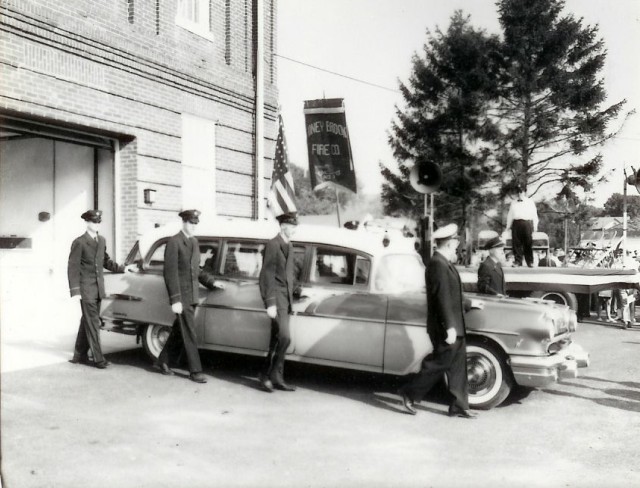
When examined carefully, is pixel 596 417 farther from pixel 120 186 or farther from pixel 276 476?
pixel 120 186

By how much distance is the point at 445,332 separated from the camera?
5852 millimetres

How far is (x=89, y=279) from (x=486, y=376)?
14.7 ft

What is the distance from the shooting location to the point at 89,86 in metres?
10.1

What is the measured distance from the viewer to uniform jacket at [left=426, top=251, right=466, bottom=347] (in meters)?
5.83

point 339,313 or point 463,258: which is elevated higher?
point 463,258

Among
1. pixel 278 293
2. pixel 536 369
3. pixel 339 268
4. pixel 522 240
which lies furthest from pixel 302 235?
pixel 522 240

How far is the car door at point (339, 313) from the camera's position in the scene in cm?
653

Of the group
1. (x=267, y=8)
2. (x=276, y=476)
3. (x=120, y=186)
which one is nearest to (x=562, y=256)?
(x=267, y=8)

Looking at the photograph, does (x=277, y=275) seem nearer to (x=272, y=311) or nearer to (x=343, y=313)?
(x=272, y=311)

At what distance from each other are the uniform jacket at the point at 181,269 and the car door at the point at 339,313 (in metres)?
1.16

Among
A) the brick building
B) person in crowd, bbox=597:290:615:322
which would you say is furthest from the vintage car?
person in crowd, bbox=597:290:615:322

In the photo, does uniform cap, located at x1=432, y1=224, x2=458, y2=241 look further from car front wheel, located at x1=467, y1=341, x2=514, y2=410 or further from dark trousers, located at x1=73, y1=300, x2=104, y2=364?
dark trousers, located at x1=73, y1=300, x2=104, y2=364

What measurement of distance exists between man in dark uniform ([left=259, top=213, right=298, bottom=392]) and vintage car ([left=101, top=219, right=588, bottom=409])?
0.80 ft

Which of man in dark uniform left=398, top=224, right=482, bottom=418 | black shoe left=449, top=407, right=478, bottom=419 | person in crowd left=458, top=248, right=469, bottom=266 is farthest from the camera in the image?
person in crowd left=458, top=248, right=469, bottom=266
